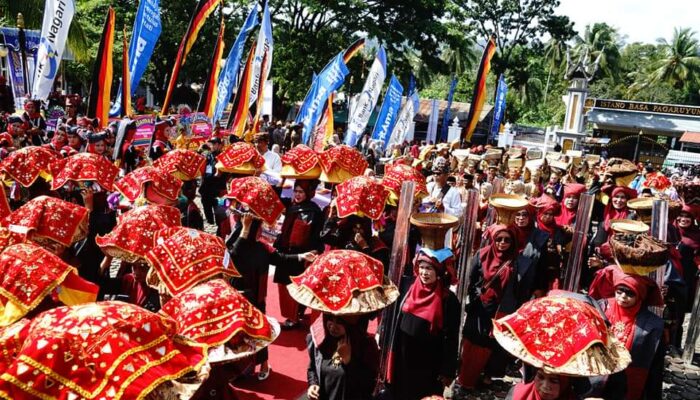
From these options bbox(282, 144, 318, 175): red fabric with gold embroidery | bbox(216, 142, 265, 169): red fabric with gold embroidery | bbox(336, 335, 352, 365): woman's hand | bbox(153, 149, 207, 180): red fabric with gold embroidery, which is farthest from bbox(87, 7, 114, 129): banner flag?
bbox(336, 335, 352, 365): woman's hand

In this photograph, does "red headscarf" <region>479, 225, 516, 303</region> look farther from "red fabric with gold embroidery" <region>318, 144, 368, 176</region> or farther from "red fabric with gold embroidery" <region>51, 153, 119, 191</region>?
"red fabric with gold embroidery" <region>51, 153, 119, 191</region>

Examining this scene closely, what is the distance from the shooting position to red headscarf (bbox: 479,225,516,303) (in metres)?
4.84

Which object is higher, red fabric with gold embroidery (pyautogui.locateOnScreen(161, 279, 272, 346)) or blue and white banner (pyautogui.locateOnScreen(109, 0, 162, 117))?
blue and white banner (pyautogui.locateOnScreen(109, 0, 162, 117))

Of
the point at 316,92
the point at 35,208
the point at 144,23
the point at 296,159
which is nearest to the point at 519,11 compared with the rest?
the point at 316,92

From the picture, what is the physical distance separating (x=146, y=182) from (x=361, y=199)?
2.12 meters

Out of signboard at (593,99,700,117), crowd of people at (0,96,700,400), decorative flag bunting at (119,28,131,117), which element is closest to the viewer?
crowd of people at (0,96,700,400)

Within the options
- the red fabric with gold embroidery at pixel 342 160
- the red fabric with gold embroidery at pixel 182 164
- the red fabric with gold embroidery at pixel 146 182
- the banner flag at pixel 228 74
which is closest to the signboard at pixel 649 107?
the banner flag at pixel 228 74

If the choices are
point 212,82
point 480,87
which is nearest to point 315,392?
point 212,82

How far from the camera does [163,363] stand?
1956 mm

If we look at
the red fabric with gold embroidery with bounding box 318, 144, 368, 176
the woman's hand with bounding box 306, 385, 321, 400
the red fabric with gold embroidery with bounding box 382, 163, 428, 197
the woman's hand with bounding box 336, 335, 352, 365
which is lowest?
the woman's hand with bounding box 306, 385, 321, 400

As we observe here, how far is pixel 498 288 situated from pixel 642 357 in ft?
4.43

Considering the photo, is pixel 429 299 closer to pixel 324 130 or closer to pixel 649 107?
pixel 324 130

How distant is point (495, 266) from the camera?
492 cm

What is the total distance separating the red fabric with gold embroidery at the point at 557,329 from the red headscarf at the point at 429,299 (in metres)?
1.09
